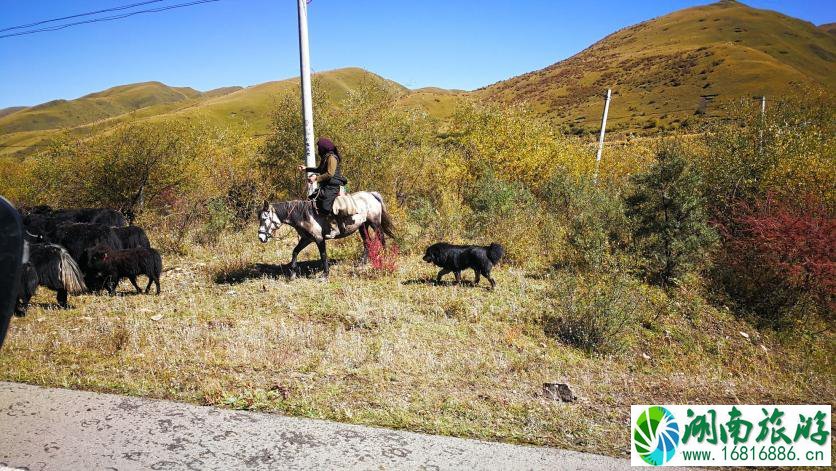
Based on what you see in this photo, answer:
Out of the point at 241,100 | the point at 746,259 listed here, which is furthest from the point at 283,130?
the point at 241,100

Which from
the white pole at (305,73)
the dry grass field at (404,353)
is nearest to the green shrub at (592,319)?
the dry grass field at (404,353)

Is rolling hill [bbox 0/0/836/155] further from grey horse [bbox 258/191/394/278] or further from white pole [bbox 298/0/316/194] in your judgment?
grey horse [bbox 258/191/394/278]

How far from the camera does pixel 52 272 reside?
25.4ft

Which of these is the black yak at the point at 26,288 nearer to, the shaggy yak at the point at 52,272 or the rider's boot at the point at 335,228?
the shaggy yak at the point at 52,272

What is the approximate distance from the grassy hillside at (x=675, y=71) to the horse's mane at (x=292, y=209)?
67765 millimetres

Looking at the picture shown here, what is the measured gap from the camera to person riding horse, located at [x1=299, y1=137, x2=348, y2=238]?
31.3 ft

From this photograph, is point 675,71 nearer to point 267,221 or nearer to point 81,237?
point 267,221

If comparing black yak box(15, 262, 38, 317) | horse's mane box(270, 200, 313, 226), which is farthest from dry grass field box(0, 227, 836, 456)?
horse's mane box(270, 200, 313, 226)

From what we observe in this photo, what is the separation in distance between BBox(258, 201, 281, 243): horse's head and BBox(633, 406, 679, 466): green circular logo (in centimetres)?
787

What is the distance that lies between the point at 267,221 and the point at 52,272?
152 inches

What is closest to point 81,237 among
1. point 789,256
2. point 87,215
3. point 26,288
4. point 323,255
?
point 87,215

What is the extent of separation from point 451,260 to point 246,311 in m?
4.54

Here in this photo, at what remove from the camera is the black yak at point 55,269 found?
770cm

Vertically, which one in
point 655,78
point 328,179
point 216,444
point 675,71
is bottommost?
point 216,444
